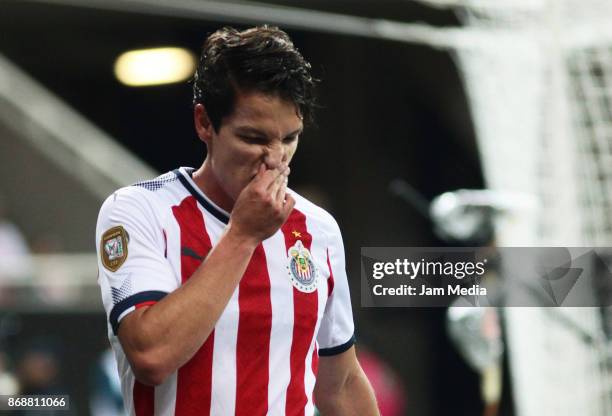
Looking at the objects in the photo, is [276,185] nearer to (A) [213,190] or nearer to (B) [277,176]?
(B) [277,176]

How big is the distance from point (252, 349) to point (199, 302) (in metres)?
0.20

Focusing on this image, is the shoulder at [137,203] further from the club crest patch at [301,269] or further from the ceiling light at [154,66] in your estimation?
the ceiling light at [154,66]

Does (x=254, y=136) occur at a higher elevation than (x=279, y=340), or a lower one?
higher

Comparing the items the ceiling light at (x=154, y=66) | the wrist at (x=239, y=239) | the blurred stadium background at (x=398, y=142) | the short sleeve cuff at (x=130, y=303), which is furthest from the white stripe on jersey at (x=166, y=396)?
the ceiling light at (x=154, y=66)

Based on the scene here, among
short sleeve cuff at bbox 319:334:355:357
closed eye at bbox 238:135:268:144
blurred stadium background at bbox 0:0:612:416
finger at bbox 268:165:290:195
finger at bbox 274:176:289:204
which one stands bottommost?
short sleeve cuff at bbox 319:334:355:357

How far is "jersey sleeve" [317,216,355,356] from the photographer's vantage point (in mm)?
1845

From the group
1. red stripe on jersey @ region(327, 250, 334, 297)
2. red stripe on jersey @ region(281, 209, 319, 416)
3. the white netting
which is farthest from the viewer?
the white netting

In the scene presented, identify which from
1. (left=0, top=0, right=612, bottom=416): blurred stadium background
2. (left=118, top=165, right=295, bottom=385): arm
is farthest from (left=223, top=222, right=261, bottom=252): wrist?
(left=0, top=0, right=612, bottom=416): blurred stadium background

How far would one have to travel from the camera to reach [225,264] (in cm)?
148

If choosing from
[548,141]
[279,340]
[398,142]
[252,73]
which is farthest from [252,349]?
[548,141]

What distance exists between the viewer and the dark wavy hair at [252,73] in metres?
1.61

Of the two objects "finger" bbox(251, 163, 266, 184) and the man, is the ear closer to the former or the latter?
the man

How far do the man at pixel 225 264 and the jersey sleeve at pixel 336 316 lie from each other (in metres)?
0.08

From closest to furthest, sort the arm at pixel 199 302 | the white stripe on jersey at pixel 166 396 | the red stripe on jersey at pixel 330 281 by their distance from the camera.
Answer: the arm at pixel 199 302 < the white stripe on jersey at pixel 166 396 < the red stripe on jersey at pixel 330 281
